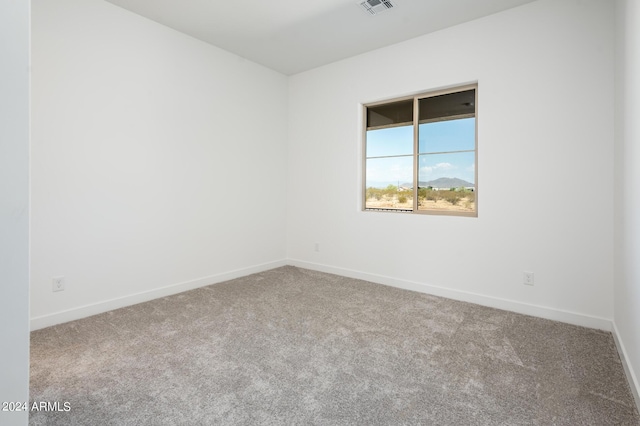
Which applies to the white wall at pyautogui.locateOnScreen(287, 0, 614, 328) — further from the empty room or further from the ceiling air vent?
the ceiling air vent

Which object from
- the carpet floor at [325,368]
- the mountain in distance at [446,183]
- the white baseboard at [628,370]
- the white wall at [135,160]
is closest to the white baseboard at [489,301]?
the carpet floor at [325,368]

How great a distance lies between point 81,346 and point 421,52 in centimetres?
424

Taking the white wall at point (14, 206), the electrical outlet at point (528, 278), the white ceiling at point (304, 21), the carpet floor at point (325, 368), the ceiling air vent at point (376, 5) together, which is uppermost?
the white ceiling at point (304, 21)

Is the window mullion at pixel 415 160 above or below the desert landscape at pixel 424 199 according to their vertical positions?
above

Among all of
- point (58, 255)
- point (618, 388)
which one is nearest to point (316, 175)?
point (58, 255)

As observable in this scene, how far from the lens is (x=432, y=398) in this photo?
175cm

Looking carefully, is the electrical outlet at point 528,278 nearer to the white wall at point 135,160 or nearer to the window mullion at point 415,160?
the window mullion at point 415,160

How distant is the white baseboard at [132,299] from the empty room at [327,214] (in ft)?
0.08

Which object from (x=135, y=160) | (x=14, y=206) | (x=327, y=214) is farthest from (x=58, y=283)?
(x=327, y=214)

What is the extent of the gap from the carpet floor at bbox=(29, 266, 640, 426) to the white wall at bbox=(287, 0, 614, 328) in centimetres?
42

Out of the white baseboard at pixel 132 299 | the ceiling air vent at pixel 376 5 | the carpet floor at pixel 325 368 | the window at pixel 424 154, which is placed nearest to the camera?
the carpet floor at pixel 325 368

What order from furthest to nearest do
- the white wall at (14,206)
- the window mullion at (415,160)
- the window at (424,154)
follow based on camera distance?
1. the window mullion at (415,160)
2. the window at (424,154)
3. the white wall at (14,206)

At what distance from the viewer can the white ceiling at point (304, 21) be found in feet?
9.96

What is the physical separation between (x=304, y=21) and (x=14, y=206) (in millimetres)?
3214
